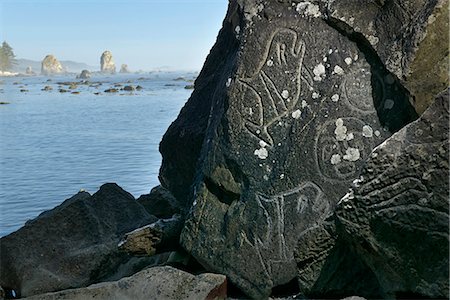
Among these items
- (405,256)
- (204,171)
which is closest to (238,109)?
(204,171)

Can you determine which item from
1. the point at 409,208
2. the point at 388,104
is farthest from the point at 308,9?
the point at 409,208

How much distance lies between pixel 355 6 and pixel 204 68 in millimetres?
2328

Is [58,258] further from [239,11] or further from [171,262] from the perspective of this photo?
[239,11]

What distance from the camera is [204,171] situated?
5.44 metres

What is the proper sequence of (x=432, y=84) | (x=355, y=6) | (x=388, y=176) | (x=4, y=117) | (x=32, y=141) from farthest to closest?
(x=4, y=117)
(x=32, y=141)
(x=355, y=6)
(x=432, y=84)
(x=388, y=176)

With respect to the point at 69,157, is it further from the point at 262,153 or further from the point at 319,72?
the point at 319,72

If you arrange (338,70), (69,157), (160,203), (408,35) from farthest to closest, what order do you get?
(69,157) < (160,203) < (338,70) < (408,35)

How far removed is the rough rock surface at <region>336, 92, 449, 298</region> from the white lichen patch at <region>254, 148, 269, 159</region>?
1548mm

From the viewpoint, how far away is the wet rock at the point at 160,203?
24.0 feet

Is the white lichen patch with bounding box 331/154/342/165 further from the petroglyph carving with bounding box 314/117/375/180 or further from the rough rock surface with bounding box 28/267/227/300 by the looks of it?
the rough rock surface with bounding box 28/267/227/300

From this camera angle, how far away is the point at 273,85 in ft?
17.6

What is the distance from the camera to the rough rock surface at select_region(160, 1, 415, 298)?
5.02 m

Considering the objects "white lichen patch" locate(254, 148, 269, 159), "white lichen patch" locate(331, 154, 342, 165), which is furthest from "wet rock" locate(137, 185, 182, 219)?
"white lichen patch" locate(331, 154, 342, 165)

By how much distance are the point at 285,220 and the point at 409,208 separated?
1.61 m
